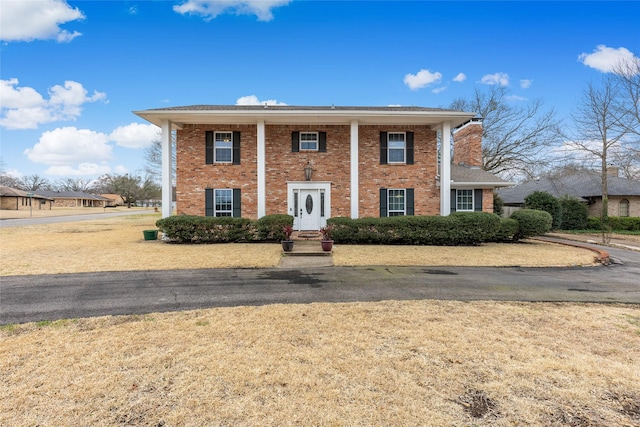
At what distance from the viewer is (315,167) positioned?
15383 mm

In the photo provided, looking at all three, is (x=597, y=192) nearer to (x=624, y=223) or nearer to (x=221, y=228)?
(x=624, y=223)

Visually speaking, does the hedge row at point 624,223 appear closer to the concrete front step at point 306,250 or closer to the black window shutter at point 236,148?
the concrete front step at point 306,250

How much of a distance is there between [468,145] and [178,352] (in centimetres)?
1925

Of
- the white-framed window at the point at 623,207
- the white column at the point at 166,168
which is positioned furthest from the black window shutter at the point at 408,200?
the white-framed window at the point at 623,207

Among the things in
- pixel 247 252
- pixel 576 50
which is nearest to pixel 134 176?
pixel 247 252

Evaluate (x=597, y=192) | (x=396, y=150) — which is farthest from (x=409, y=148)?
(x=597, y=192)

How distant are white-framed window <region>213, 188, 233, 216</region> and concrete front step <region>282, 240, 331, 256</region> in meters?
4.34

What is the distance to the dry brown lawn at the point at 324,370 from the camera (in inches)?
99.8

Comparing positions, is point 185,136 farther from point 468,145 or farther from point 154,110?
point 468,145

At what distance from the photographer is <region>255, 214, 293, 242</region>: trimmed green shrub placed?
1328cm

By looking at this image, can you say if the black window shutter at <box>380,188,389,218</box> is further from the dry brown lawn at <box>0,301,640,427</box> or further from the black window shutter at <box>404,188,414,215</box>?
the dry brown lawn at <box>0,301,640,427</box>

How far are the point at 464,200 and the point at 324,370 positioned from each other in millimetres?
15194

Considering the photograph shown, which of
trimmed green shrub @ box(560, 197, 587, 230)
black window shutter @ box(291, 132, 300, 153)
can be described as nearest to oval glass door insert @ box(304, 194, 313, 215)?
black window shutter @ box(291, 132, 300, 153)

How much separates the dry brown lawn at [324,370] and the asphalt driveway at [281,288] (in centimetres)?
83
